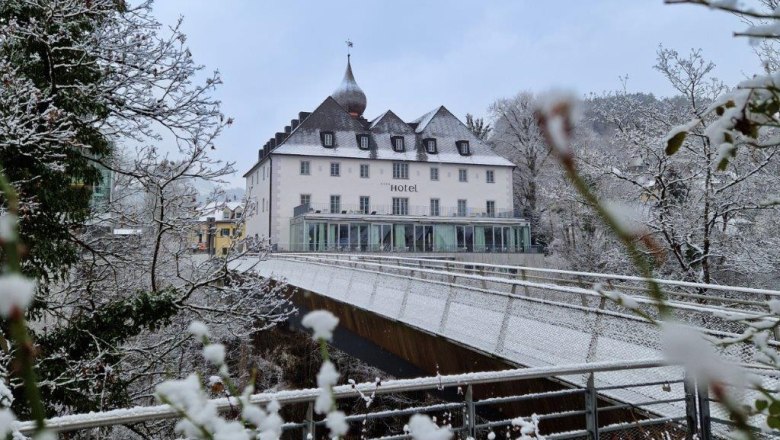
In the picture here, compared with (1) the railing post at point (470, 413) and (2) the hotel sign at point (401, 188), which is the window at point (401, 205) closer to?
(2) the hotel sign at point (401, 188)

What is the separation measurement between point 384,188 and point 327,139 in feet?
22.7

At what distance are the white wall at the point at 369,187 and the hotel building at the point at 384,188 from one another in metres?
0.09

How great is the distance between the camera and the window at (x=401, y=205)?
52094mm

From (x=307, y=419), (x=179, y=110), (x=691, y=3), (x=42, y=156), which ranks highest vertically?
(x=179, y=110)

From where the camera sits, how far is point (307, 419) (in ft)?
13.3

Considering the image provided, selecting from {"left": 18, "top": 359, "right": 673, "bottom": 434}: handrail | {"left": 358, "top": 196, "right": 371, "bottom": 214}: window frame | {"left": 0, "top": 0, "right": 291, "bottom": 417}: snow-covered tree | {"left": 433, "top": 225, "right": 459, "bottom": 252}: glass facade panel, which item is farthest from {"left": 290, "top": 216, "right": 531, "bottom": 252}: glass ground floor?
{"left": 18, "top": 359, "right": 673, "bottom": 434}: handrail

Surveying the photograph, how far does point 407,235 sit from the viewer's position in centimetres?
4800

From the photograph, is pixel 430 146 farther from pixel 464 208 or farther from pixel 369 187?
pixel 369 187

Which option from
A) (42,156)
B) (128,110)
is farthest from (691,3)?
(128,110)

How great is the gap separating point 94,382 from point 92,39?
212 inches

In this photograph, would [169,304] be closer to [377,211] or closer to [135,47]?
[135,47]

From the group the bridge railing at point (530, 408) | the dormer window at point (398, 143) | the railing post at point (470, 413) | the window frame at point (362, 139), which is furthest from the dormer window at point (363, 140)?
the railing post at point (470, 413)

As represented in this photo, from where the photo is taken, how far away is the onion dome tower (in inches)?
2456

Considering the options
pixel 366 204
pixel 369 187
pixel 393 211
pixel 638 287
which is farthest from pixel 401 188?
pixel 638 287
